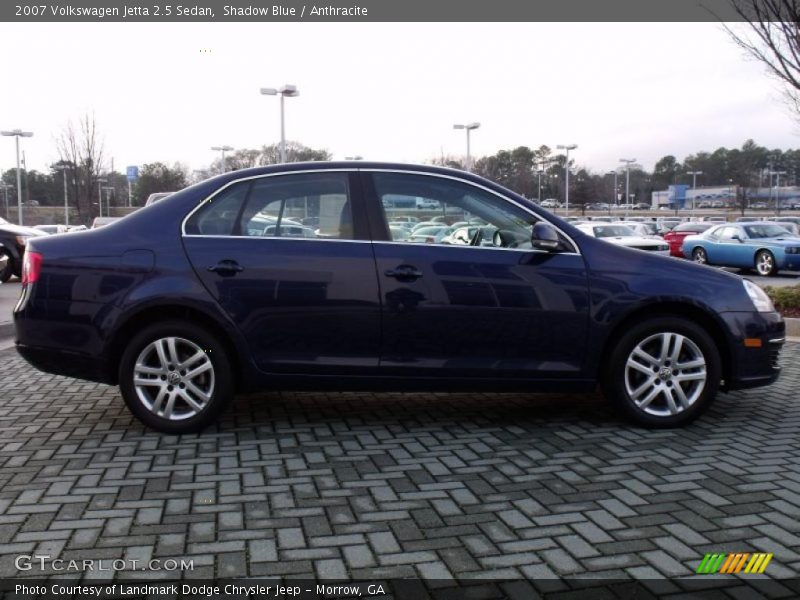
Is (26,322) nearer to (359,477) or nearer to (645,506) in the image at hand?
(359,477)

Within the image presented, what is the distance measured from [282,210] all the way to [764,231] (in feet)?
62.9

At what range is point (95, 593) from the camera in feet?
9.70

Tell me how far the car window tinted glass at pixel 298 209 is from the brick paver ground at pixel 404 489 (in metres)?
1.34

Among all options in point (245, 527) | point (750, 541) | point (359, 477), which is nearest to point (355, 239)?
point (359, 477)

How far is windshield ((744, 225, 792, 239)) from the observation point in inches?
824

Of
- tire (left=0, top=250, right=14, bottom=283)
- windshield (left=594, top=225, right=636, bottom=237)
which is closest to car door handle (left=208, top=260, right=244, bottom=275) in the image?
tire (left=0, top=250, right=14, bottom=283)

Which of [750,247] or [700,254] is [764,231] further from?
[700,254]

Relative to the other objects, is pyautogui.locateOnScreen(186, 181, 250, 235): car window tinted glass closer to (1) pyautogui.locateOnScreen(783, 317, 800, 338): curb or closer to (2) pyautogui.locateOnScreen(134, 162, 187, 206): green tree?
(1) pyautogui.locateOnScreen(783, 317, 800, 338): curb

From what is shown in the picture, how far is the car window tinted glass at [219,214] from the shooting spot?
5.12 m

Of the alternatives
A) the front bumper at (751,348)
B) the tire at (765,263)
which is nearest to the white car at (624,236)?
the tire at (765,263)

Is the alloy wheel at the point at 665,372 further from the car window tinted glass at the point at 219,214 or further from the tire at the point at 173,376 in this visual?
the car window tinted glass at the point at 219,214

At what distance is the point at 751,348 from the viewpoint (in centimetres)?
527

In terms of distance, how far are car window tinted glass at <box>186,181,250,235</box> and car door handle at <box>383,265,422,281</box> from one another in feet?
3.58

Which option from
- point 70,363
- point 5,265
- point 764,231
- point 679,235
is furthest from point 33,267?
point 679,235
